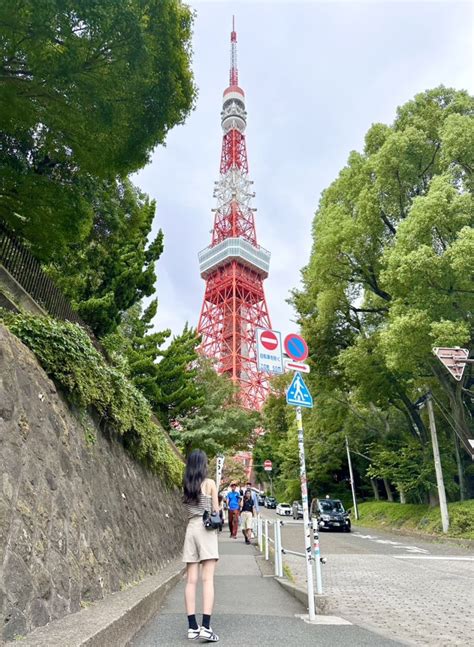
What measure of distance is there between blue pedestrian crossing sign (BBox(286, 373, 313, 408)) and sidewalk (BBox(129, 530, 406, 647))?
211cm

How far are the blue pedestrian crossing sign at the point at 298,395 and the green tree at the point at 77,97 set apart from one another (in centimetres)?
524

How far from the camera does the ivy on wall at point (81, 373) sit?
4621mm

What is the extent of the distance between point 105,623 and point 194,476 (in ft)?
4.07

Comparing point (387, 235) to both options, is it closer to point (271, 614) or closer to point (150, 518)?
point (150, 518)

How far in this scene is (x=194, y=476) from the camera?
154 inches

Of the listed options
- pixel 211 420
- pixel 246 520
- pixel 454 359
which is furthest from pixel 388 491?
pixel 454 359

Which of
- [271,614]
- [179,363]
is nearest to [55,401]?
[271,614]

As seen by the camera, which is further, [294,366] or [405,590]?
[405,590]

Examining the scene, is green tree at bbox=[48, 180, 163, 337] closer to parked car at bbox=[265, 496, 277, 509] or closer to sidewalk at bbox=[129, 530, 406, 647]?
sidewalk at bbox=[129, 530, 406, 647]

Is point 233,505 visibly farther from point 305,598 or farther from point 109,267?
point 305,598

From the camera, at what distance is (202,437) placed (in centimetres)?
2047

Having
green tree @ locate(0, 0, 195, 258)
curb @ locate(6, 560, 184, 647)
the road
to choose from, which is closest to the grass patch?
the road

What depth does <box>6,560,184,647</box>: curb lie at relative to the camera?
8.62 feet

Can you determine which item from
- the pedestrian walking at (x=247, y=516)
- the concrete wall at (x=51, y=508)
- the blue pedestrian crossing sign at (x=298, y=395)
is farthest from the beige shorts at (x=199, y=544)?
the pedestrian walking at (x=247, y=516)
